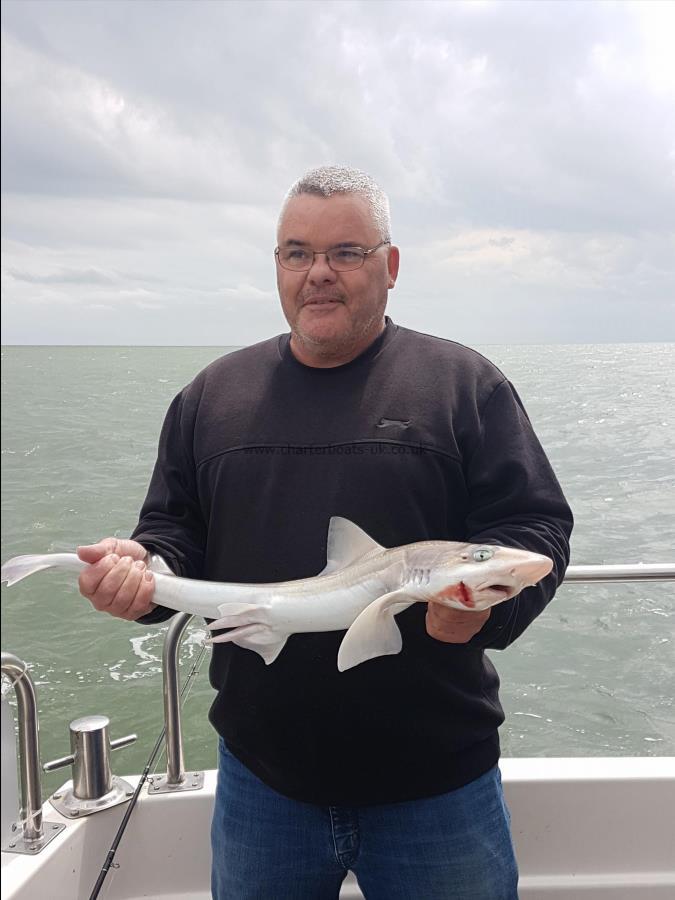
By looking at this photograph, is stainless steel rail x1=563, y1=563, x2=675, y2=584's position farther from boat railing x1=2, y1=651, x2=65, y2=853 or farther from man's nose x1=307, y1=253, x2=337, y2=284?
boat railing x1=2, y1=651, x2=65, y2=853

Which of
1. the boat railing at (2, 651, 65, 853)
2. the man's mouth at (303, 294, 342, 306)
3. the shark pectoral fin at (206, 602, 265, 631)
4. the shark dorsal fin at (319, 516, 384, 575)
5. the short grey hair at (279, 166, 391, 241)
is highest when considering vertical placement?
the short grey hair at (279, 166, 391, 241)

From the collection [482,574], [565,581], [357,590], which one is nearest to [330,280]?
[357,590]

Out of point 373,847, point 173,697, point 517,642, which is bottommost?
point 517,642

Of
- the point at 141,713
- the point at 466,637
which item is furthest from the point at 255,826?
the point at 141,713

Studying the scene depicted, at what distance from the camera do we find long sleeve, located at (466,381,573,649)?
67.5 inches

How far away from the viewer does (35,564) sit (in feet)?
4.39

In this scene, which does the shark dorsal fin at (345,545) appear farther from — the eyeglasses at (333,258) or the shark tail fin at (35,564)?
the eyeglasses at (333,258)

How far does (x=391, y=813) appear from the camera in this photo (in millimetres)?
1842

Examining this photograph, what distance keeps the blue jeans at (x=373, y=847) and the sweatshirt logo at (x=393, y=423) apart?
84 cm

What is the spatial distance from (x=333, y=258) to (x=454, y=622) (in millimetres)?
916

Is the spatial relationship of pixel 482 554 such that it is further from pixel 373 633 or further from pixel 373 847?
pixel 373 847

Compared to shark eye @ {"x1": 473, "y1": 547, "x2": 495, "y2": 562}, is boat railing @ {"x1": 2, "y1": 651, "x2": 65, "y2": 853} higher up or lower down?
lower down

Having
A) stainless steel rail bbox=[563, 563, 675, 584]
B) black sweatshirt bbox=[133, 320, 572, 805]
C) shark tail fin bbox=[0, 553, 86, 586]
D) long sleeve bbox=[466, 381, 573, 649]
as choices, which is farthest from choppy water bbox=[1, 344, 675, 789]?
stainless steel rail bbox=[563, 563, 675, 584]

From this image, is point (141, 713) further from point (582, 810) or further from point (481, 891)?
point (481, 891)
